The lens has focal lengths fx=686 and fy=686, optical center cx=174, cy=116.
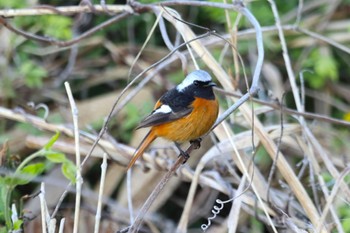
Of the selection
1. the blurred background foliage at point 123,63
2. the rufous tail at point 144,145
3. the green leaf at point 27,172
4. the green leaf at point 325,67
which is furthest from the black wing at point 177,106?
the green leaf at point 325,67

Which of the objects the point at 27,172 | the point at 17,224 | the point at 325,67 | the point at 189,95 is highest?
the point at 325,67

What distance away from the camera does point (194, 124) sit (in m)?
3.67

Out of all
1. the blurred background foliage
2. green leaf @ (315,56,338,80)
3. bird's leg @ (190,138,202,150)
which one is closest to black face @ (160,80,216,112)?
bird's leg @ (190,138,202,150)

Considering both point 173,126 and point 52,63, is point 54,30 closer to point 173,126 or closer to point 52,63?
point 52,63

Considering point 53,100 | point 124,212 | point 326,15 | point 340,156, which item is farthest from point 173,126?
point 326,15

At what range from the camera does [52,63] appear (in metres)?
5.54

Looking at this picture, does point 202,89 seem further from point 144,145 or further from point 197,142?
point 144,145

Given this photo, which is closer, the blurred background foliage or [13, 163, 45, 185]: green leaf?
[13, 163, 45, 185]: green leaf

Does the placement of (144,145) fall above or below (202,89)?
below

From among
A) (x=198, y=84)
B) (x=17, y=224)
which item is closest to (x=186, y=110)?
(x=198, y=84)

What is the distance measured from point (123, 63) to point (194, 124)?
6.49 feet

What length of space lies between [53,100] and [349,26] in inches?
95.1

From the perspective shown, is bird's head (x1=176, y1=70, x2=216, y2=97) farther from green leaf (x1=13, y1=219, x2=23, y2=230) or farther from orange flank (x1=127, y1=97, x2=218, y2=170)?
green leaf (x1=13, y1=219, x2=23, y2=230)

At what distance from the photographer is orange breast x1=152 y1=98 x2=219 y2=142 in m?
3.61
